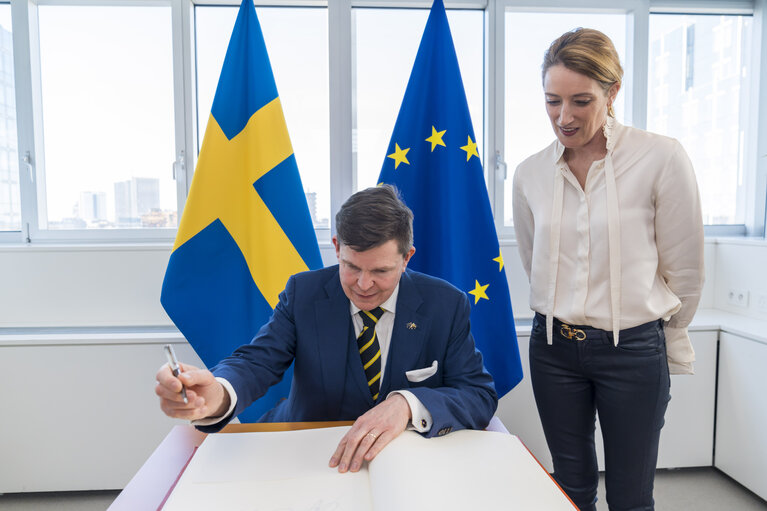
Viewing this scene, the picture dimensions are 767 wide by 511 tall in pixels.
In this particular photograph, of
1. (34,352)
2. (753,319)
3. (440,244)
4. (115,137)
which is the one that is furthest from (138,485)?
(753,319)

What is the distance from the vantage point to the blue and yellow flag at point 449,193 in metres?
2.04

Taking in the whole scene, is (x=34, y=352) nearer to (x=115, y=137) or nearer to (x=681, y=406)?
(x=115, y=137)

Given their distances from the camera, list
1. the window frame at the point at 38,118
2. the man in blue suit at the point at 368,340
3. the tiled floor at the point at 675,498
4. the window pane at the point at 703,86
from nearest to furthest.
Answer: the man in blue suit at the point at 368,340
the tiled floor at the point at 675,498
the window frame at the point at 38,118
the window pane at the point at 703,86

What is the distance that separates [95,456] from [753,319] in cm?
302

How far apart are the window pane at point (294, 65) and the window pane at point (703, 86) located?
1.79m

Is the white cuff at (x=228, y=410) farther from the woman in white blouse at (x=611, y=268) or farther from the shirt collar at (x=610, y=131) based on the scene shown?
the shirt collar at (x=610, y=131)

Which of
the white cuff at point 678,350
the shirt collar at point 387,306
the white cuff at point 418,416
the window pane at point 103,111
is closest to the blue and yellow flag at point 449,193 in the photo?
the white cuff at point 678,350

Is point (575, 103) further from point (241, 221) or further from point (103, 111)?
point (103, 111)

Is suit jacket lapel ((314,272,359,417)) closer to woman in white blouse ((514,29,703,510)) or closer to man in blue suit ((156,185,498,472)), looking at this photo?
man in blue suit ((156,185,498,472))

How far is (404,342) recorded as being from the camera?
125cm

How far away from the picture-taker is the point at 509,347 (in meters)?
2.02

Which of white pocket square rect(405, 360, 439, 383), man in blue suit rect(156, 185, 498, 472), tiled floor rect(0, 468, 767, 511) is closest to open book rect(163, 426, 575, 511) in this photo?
man in blue suit rect(156, 185, 498, 472)

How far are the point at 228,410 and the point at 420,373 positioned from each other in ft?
1.44

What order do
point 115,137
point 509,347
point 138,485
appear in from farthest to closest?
point 115,137, point 509,347, point 138,485
